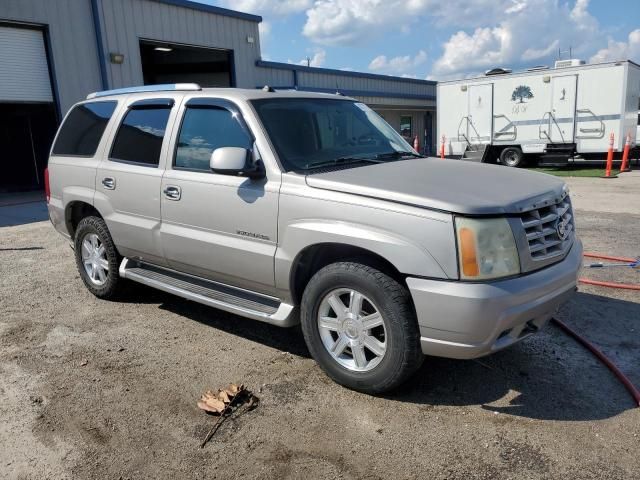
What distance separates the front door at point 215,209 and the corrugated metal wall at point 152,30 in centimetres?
1207

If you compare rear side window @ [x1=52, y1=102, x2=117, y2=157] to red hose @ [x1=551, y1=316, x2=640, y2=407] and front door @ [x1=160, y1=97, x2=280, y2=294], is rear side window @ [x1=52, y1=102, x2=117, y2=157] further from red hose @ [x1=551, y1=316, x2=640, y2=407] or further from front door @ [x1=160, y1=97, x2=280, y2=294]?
red hose @ [x1=551, y1=316, x2=640, y2=407]

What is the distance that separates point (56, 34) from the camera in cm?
1365

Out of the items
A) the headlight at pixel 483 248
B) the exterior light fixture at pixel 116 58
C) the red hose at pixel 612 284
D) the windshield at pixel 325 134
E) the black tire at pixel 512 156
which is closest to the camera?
the headlight at pixel 483 248

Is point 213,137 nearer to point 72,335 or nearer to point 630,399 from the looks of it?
point 72,335

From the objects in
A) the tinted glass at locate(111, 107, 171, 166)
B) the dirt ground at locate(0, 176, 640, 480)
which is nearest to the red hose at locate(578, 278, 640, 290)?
the dirt ground at locate(0, 176, 640, 480)

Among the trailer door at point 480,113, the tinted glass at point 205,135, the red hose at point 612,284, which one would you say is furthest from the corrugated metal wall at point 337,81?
the red hose at point 612,284

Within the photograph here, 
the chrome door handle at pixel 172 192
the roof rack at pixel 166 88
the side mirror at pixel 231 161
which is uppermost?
Answer: the roof rack at pixel 166 88

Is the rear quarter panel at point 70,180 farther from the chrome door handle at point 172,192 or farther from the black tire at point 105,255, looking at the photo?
the chrome door handle at point 172,192

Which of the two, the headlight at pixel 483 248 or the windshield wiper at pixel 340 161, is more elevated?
the windshield wiper at pixel 340 161

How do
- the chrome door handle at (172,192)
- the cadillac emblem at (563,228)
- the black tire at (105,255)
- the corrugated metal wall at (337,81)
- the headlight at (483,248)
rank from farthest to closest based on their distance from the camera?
1. the corrugated metal wall at (337,81)
2. the black tire at (105,255)
3. the chrome door handle at (172,192)
4. the cadillac emblem at (563,228)
5. the headlight at (483,248)

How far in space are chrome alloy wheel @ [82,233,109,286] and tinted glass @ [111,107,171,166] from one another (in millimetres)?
937

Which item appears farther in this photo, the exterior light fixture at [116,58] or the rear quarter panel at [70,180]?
the exterior light fixture at [116,58]

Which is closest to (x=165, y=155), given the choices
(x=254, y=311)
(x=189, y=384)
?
(x=254, y=311)

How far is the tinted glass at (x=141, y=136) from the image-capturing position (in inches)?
179
